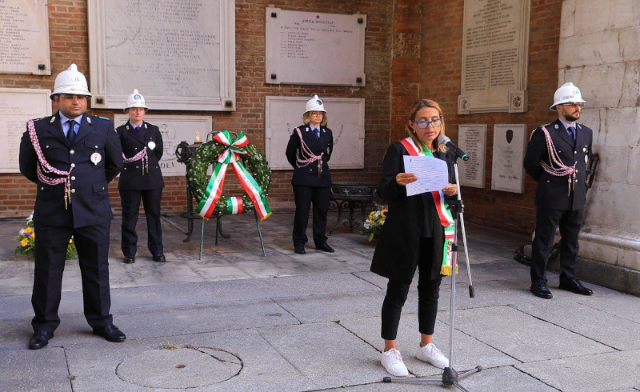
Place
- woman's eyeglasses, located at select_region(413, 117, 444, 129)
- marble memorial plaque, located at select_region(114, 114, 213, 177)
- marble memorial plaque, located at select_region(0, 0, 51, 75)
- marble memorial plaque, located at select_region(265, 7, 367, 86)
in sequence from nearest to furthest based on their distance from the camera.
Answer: woman's eyeglasses, located at select_region(413, 117, 444, 129), marble memorial plaque, located at select_region(0, 0, 51, 75), marble memorial plaque, located at select_region(114, 114, 213, 177), marble memorial plaque, located at select_region(265, 7, 367, 86)

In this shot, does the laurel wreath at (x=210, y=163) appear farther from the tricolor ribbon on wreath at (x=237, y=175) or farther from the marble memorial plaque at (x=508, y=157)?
the marble memorial plaque at (x=508, y=157)

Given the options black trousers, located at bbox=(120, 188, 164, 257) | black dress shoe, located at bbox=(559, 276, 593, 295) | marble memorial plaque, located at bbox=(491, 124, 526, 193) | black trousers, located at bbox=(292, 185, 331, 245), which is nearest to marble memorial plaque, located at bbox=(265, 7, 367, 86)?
marble memorial plaque, located at bbox=(491, 124, 526, 193)

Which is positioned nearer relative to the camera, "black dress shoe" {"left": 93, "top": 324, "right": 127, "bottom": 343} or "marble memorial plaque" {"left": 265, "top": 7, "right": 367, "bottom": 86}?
"black dress shoe" {"left": 93, "top": 324, "right": 127, "bottom": 343}

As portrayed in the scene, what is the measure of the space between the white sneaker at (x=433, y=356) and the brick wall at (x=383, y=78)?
508 centimetres

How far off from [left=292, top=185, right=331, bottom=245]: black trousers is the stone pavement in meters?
0.52

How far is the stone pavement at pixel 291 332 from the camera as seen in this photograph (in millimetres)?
3676

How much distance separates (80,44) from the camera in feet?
31.1

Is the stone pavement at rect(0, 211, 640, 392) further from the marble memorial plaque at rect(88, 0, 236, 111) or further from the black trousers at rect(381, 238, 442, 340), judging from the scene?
the marble memorial plaque at rect(88, 0, 236, 111)

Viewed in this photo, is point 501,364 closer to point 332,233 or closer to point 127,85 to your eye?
point 332,233

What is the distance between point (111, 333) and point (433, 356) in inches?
81.8

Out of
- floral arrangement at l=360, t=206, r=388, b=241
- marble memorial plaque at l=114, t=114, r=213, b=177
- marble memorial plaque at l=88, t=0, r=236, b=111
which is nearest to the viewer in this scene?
floral arrangement at l=360, t=206, r=388, b=241

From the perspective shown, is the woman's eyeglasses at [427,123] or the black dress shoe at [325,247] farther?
the black dress shoe at [325,247]

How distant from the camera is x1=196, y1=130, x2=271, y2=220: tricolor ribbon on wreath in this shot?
278 inches

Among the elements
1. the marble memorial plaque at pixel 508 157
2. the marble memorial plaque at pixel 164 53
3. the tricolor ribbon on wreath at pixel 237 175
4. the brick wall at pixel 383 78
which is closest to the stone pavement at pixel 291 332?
the tricolor ribbon on wreath at pixel 237 175
